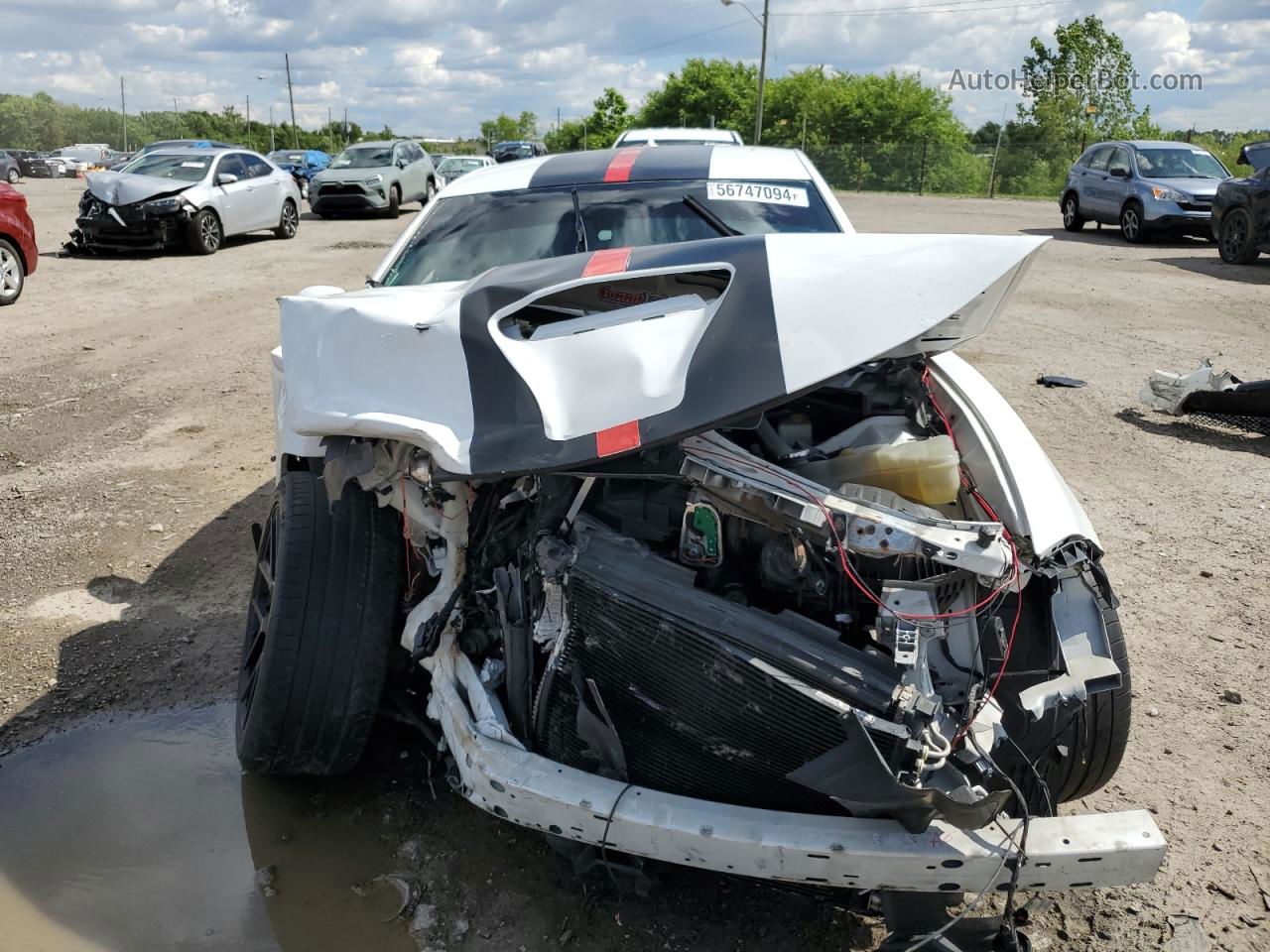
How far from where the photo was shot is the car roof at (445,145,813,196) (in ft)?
13.9

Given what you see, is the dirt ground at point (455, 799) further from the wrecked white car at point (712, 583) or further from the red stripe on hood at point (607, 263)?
the red stripe on hood at point (607, 263)

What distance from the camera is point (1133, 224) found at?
15.9m

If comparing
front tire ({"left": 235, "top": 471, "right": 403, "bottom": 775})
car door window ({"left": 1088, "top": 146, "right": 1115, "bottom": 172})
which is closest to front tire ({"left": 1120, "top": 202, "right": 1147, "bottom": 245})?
car door window ({"left": 1088, "top": 146, "right": 1115, "bottom": 172})

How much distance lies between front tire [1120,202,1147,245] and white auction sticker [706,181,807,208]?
1378 cm

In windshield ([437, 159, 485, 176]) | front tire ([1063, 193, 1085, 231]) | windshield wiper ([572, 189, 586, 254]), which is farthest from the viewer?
windshield ([437, 159, 485, 176])

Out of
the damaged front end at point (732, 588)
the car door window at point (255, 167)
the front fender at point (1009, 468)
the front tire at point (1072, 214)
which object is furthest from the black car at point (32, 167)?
the front fender at point (1009, 468)

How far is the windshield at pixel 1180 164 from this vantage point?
1566 centimetres

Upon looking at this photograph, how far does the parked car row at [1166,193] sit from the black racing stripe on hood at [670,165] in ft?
38.1

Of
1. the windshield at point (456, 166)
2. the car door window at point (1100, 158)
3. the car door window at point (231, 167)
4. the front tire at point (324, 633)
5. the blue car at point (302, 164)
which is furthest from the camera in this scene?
the blue car at point (302, 164)

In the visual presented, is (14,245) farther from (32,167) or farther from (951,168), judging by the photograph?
(32,167)

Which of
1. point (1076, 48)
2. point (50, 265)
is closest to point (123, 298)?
point (50, 265)

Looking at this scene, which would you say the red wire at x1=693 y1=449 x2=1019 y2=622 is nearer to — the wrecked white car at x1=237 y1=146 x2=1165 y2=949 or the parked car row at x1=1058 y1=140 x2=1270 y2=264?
the wrecked white car at x1=237 y1=146 x2=1165 y2=949

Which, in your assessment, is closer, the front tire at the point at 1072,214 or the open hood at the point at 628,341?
the open hood at the point at 628,341

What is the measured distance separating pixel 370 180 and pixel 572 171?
54.6 ft
